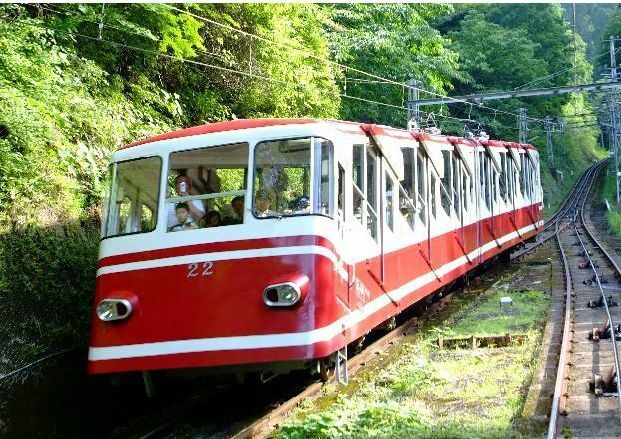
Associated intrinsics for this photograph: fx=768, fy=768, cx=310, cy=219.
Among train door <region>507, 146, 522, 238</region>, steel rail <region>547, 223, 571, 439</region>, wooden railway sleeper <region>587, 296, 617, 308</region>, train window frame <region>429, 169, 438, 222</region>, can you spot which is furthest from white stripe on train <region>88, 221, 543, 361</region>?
train door <region>507, 146, 522, 238</region>

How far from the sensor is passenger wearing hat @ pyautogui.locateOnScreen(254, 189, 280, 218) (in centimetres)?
706

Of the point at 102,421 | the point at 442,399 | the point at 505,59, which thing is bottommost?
the point at 102,421

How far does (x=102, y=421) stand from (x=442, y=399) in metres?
3.95

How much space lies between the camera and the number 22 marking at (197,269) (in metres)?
6.91

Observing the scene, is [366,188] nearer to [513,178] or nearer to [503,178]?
[503,178]

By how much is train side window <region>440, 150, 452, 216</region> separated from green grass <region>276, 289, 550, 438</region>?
7.12ft

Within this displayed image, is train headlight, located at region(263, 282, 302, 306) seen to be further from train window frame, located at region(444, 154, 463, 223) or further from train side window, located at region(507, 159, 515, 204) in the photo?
train side window, located at region(507, 159, 515, 204)

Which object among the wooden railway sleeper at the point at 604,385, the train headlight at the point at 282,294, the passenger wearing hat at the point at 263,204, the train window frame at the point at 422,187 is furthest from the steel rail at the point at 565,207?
the train headlight at the point at 282,294

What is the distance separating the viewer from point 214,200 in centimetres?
728

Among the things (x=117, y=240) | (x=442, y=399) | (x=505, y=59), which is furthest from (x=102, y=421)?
(x=505, y=59)

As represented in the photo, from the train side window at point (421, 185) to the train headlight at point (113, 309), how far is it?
482cm

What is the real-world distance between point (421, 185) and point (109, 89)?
18.1ft

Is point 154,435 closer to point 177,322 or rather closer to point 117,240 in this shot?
point 177,322

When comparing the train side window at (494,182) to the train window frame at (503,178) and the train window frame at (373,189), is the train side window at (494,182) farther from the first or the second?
the train window frame at (373,189)
